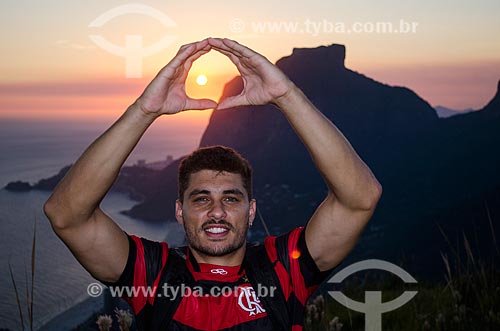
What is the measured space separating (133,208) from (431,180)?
59170mm

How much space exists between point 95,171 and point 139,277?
2.66ft

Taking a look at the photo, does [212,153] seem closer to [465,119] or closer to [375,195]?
[375,195]

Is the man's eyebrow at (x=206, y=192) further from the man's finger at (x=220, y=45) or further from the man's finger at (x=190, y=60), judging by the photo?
the man's finger at (x=220, y=45)

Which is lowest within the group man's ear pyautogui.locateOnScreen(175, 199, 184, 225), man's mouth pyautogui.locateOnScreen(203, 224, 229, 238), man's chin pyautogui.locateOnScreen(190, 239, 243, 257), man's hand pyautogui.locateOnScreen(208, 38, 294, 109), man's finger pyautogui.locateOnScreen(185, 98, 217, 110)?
man's chin pyautogui.locateOnScreen(190, 239, 243, 257)

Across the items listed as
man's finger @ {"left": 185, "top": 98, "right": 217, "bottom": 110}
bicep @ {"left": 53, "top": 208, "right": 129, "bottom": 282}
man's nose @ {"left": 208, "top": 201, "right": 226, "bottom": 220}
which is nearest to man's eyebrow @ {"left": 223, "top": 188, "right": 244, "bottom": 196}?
man's nose @ {"left": 208, "top": 201, "right": 226, "bottom": 220}

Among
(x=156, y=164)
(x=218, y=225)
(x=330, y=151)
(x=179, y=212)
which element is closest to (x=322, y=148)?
(x=330, y=151)

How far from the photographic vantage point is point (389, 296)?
7.75 meters

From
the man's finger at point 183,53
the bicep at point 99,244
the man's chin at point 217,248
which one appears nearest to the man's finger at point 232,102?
the man's finger at point 183,53

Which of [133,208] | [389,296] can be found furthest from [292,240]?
[133,208]

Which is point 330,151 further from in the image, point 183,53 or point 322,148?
point 183,53

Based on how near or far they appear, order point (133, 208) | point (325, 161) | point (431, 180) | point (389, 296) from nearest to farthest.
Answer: point (325, 161) → point (389, 296) → point (133, 208) → point (431, 180)

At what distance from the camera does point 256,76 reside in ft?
12.6

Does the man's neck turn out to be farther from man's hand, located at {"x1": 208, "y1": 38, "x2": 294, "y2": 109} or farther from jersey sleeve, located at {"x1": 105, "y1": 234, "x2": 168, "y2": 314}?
man's hand, located at {"x1": 208, "y1": 38, "x2": 294, "y2": 109}

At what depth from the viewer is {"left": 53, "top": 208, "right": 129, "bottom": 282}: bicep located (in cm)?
360
